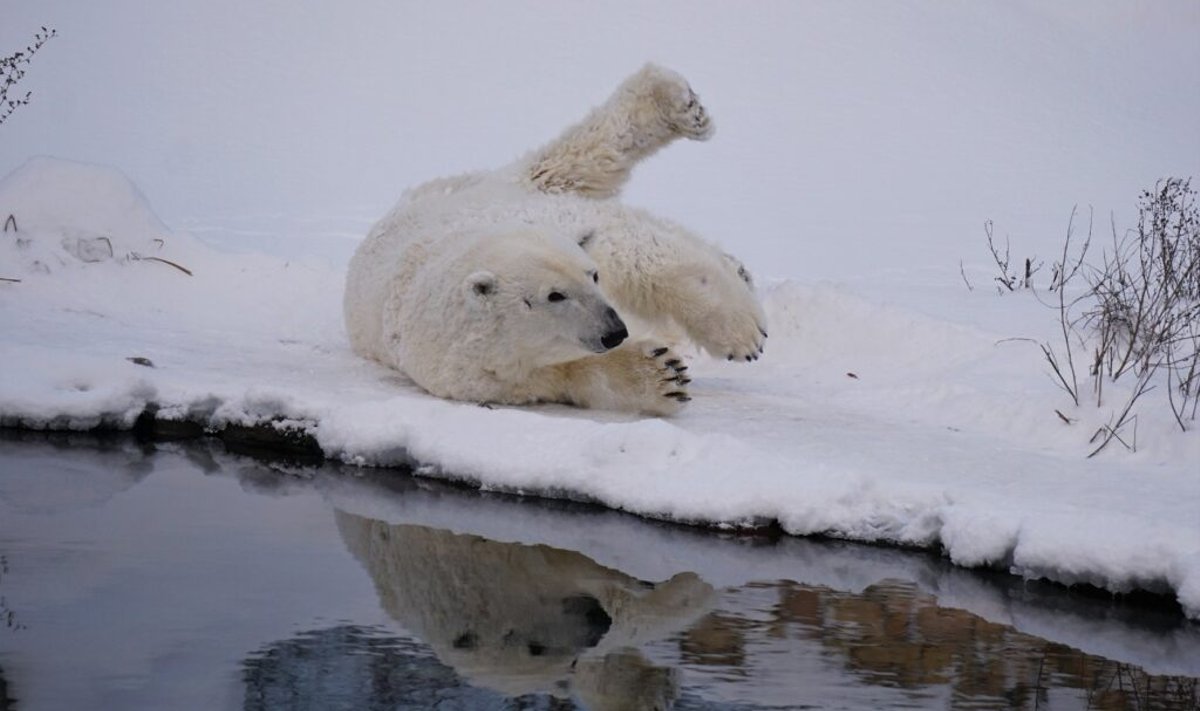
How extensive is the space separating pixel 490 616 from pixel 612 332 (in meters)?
2.03

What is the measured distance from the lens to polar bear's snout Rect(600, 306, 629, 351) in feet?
16.3

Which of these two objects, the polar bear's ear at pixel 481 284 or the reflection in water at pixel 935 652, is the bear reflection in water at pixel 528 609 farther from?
the polar bear's ear at pixel 481 284

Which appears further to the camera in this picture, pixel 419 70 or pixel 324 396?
pixel 419 70

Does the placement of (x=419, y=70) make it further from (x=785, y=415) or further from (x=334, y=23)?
(x=785, y=415)

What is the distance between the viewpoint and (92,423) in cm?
493

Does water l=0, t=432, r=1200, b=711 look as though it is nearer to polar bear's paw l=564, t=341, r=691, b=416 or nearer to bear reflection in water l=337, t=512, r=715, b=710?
bear reflection in water l=337, t=512, r=715, b=710

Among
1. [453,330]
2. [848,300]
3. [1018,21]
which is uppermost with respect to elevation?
[1018,21]

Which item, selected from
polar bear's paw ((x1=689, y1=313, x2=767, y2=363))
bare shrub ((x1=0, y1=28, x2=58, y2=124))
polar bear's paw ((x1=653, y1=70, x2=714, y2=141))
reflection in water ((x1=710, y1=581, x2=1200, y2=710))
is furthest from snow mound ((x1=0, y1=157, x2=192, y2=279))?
reflection in water ((x1=710, y1=581, x2=1200, y2=710))

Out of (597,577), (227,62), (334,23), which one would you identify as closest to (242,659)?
(597,577)

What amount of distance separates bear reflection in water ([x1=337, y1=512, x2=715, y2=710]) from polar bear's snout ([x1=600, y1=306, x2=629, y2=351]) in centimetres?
132

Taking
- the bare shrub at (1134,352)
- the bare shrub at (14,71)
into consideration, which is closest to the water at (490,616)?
the bare shrub at (1134,352)

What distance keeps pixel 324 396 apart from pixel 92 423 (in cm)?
76

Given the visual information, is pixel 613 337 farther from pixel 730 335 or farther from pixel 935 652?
pixel 935 652

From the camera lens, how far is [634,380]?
16.9 ft
